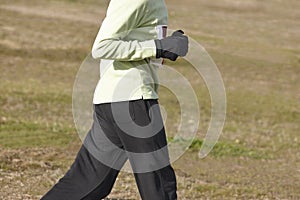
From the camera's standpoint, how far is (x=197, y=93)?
2069cm

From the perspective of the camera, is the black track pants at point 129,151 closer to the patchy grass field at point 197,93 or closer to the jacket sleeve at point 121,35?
the jacket sleeve at point 121,35

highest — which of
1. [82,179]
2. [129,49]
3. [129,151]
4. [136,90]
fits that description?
[129,49]

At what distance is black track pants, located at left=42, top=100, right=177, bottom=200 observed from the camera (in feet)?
18.1

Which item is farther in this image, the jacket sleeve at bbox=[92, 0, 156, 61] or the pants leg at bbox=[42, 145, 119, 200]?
the pants leg at bbox=[42, 145, 119, 200]

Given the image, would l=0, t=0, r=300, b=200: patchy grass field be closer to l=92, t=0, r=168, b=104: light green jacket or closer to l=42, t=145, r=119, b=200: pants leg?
l=42, t=145, r=119, b=200: pants leg

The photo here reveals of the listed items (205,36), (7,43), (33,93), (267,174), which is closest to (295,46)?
(205,36)

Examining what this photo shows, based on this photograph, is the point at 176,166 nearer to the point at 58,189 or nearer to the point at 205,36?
the point at 58,189

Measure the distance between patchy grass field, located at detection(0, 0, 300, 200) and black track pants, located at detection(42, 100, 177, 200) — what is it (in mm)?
2349

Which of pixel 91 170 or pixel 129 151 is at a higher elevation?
pixel 129 151

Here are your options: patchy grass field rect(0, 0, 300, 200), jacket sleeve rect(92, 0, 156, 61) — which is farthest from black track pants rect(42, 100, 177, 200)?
patchy grass field rect(0, 0, 300, 200)

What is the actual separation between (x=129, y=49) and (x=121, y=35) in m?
0.10

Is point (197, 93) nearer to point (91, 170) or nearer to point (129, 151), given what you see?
point (91, 170)

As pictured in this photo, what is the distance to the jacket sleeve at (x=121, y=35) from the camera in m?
5.28

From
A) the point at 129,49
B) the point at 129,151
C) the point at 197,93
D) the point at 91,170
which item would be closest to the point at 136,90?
the point at 129,49
